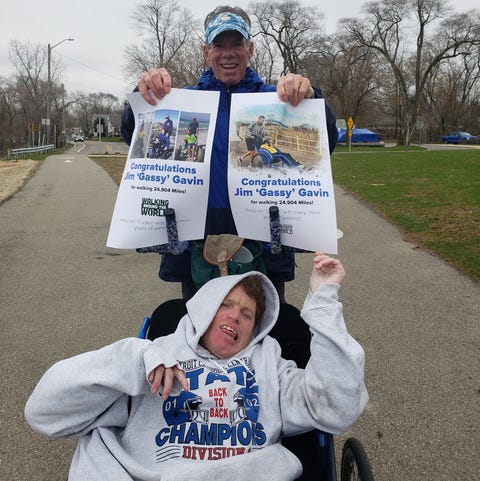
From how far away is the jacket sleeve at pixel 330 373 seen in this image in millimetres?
1761

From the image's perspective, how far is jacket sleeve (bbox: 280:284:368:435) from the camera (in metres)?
1.76

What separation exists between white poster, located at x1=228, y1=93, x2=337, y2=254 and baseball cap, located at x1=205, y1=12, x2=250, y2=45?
0.87ft

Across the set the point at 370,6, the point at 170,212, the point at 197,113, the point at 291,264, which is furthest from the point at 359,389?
the point at 370,6

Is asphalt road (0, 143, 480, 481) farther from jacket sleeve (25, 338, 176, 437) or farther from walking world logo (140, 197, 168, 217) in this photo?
walking world logo (140, 197, 168, 217)

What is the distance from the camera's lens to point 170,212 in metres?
2.20

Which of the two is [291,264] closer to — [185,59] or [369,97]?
[185,59]

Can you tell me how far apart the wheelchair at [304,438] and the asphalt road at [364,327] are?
684mm

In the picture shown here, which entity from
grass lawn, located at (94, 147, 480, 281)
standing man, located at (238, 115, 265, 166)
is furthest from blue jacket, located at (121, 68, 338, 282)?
grass lawn, located at (94, 147, 480, 281)

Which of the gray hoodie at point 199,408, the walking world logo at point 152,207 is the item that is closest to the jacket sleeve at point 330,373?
the gray hoodie at point 199,408

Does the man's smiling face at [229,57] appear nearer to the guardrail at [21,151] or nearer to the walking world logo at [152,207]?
the walking world logo at [152,207]

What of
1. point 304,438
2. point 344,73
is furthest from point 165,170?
point 344,73

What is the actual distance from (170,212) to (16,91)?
49164 millimetres

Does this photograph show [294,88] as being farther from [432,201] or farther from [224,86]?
[432,201]

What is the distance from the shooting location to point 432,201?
10.7 m
